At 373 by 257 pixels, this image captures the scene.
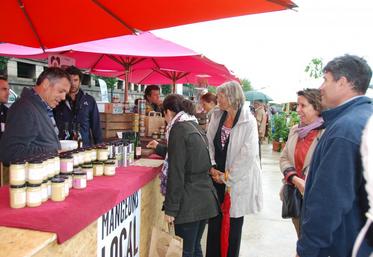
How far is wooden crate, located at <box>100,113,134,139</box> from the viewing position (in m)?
4.96

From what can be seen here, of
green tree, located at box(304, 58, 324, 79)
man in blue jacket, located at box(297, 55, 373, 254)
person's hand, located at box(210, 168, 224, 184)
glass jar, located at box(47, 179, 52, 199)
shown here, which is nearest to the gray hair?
person's hand, located at box(210, 168, 224, 184)

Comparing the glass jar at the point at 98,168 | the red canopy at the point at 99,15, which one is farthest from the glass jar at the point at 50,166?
the red canopy at the point at 99,15

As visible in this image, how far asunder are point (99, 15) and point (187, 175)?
1574 mm

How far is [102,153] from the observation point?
9.19ft

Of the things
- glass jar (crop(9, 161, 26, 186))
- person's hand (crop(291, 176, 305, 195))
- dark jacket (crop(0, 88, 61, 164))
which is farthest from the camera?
person's hand (crop(291, 176, 305, 195))

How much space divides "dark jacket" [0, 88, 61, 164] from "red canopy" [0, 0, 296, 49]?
71 centimetres

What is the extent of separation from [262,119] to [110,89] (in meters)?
13.4

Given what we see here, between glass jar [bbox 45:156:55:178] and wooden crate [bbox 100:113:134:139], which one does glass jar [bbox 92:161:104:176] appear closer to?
glass jar [bbox 45:156:55:178]

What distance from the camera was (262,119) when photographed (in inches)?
555

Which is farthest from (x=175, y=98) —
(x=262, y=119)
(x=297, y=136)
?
(x=262, y=119)

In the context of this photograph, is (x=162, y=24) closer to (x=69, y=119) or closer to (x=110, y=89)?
(x=69, y=119)

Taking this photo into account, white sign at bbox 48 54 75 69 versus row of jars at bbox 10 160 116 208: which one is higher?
white sign at bbox 48 54 75 69

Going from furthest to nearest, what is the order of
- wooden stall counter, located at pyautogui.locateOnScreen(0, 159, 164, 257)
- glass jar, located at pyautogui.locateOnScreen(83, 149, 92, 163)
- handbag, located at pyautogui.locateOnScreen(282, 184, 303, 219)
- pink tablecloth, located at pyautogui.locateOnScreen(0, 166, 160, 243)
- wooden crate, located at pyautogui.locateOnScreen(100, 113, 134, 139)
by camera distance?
wooden crate, located at pyautogui.locateOnScreen(100, 113, 134, 139), handbag, located at pyautogui.locateOnScreen(282, 184, 303, 219), glass jar, located at pyautogui.locateOnScreen(83, 149, 92, 163), pink tablecloth, located at pyautogui.locateOnScreen(0, 166, 160, 243), wooden stall counter, located at pyautogui.locateOnScreen(0, 159, 164, 257)

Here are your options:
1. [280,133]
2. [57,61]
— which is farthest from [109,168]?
[280,133]
